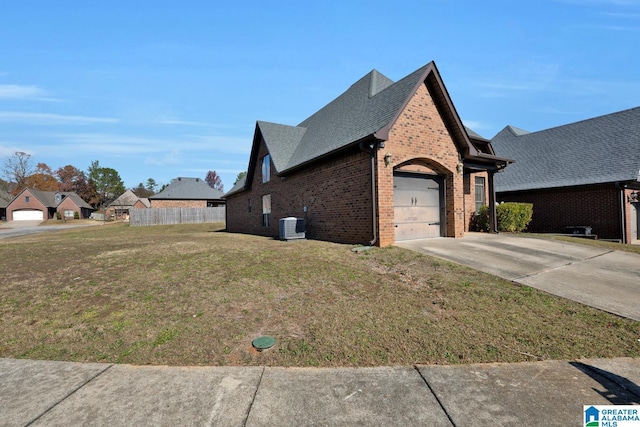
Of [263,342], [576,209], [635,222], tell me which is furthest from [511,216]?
[263,342]

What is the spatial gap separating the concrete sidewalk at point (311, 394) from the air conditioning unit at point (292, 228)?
9.15 m

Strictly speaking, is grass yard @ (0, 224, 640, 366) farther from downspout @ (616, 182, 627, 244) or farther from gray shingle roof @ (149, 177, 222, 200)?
gray shingle roof @ (149, 177, 222, 200)

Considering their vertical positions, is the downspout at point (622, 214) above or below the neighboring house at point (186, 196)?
below

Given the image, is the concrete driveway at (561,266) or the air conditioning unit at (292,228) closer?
the concrete driveway at (561,266)

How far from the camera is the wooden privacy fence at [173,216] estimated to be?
118 ft

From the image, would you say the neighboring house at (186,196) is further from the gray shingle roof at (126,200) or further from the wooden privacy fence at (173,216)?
the gray shingle roof at (126,200)

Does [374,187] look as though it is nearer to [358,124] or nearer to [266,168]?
[358,124]

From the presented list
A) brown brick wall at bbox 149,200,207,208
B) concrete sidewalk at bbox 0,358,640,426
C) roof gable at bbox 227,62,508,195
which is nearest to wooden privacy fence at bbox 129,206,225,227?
brown brick wall at bbox 149,200,207,208

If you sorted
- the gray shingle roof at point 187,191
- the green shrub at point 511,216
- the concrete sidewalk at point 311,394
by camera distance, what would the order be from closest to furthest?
1. the concrete sidewalk at point 311,394
2. the green shrub at point 511,216
3. the gray shingle roof at point 187,191

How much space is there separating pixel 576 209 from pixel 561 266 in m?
12.3

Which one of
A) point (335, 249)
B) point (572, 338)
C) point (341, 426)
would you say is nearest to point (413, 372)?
point (341, 426)

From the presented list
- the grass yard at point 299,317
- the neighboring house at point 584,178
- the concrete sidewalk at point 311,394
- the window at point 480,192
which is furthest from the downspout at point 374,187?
the neighboring house at point 584,178

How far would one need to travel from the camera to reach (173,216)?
3750cm

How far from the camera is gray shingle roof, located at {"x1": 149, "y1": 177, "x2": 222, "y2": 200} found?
43.5m
